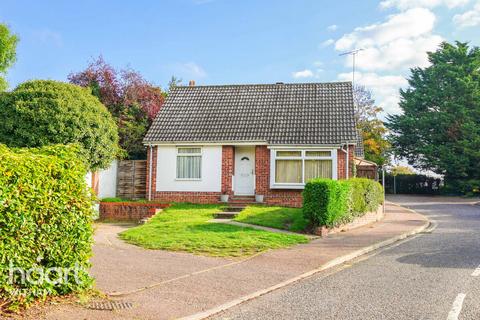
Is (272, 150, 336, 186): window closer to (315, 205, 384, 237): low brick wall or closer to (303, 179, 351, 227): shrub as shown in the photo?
(315, 205, 384, 237): low brick wall

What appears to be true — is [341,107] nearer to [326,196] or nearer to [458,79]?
[326,196]

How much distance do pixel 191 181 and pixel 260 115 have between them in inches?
198

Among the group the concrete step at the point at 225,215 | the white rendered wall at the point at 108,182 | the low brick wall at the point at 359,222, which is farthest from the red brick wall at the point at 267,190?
the white rendered wall at the point at 108,182

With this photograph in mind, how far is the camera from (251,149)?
22.9 meters

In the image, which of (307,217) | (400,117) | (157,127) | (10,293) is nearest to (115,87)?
(157,127)

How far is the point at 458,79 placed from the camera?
145ft

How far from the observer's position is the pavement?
6535 mm

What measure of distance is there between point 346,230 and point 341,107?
8941 millimetres

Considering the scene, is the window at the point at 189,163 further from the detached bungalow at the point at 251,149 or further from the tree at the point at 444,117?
the tree at the point at 444,117

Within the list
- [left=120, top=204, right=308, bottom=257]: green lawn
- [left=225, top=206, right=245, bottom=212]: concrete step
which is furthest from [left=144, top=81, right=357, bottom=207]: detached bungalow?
[left=120, top=204, right=308, bottom=257]: green lawn

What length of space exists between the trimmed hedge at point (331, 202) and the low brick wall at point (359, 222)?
0.17 m

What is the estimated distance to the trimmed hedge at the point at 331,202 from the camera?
A: 15.0 metres

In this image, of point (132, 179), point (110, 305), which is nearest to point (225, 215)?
point (132, 179)

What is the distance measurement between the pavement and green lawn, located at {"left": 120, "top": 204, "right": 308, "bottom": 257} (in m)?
0.51
